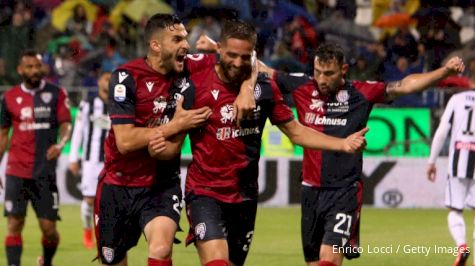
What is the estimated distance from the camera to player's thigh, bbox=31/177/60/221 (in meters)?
12.6

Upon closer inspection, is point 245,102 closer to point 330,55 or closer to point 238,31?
point 238,31

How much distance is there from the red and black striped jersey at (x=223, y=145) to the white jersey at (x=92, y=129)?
6.90m

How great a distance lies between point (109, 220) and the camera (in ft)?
29.1

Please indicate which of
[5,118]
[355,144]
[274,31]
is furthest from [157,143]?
[274,31]

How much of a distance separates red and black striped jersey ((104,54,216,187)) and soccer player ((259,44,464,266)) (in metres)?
1.44

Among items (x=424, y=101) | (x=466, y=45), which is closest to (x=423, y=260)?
(x=424, y=101)

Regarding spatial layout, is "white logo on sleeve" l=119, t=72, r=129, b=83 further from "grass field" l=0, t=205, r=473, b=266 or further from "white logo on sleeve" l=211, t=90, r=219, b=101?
"grass field" l=0, t=205, r=473, b=266

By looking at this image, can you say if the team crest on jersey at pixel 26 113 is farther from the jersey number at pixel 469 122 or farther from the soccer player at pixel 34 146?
the jersey number at pixel 469 122

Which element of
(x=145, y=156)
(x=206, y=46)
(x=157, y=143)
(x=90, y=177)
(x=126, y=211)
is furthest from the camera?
(x=90, y=177)

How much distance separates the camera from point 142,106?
861 centimetres

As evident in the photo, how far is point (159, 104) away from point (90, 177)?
7.11 m

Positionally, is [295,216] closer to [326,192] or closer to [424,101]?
[424,101]

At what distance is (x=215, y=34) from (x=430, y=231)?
7.18 meters

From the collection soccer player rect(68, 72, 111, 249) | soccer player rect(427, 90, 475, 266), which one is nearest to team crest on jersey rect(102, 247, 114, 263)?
soccer player rect(427, 90, 475, 266)
